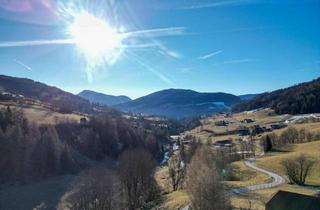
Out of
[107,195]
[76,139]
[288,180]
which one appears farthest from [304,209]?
[76,139]

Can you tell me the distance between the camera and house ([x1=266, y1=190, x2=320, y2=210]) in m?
47.5

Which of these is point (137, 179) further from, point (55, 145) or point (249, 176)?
point (55, 145)

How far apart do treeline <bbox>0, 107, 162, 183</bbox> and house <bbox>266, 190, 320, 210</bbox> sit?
9019 cm

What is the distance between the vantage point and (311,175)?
100125mm

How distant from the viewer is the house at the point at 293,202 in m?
47.5

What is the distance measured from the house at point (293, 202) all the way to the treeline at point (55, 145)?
90.2 metres

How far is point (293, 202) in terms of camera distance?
49062 millimetres

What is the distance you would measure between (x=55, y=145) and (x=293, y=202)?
103 m

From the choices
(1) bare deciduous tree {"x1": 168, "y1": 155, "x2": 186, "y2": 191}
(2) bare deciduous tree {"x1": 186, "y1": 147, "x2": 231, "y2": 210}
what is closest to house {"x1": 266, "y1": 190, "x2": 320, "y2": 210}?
(2) bare deciduous tree {"x1": 186, "y1": 147, "x2": 231, "y2": 210}

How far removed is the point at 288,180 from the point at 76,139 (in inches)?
4120

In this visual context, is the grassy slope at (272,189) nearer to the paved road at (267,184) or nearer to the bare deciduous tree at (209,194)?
the paved road at (267,184)

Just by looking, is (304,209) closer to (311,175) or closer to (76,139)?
(311,175)

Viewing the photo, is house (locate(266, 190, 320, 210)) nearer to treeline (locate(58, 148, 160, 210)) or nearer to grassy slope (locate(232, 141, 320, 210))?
grassy slope (locate(232, 141, 320, 210))

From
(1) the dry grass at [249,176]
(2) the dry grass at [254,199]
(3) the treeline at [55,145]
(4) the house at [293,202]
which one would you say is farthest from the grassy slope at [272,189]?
(3) the treeline at [55,145]
